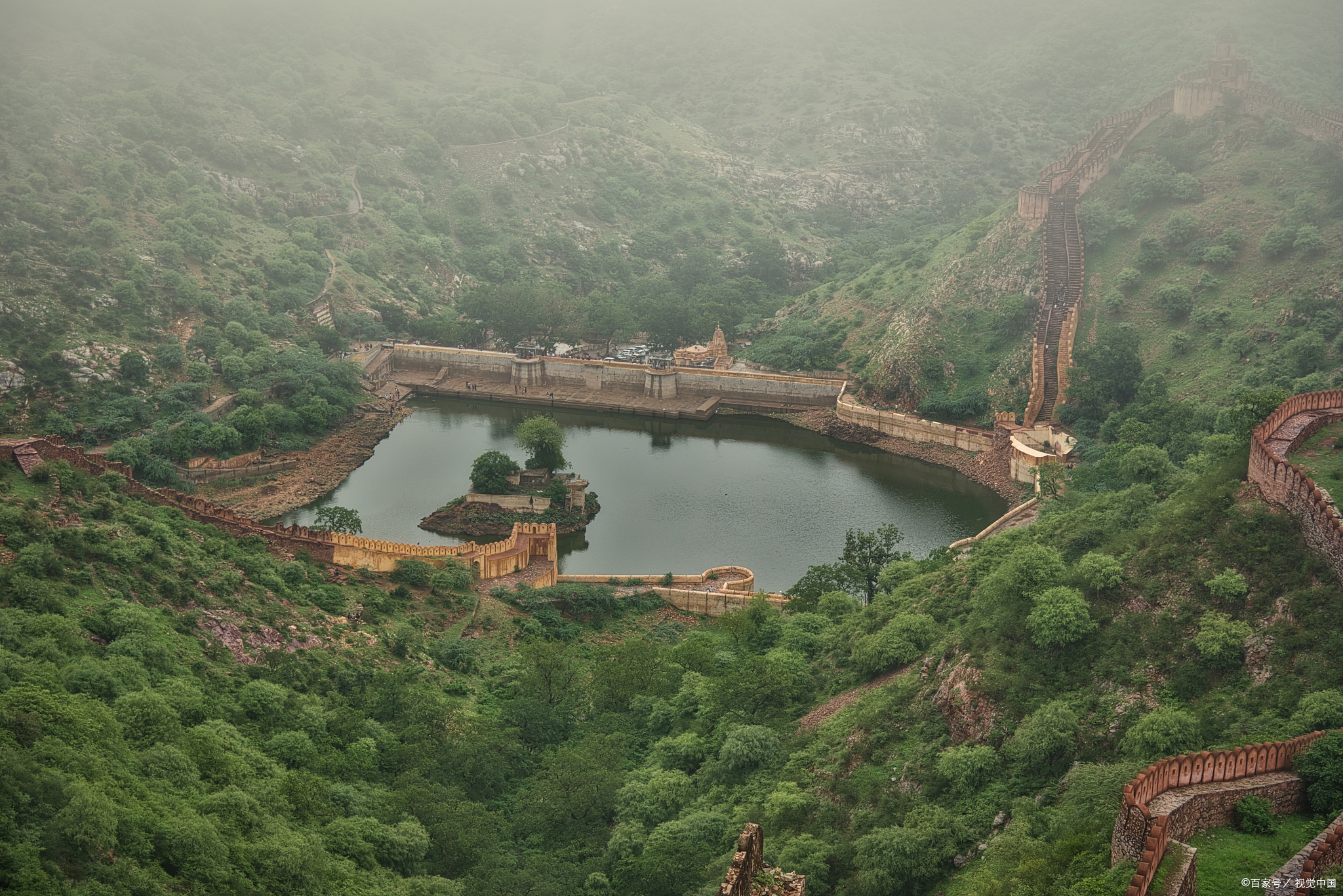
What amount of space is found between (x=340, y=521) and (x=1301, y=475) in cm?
4487

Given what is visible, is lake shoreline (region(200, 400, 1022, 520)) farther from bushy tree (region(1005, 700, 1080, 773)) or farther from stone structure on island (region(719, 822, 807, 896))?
stone structure on island (region(719, 822, 807, 896))

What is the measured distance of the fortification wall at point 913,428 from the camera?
82.4m

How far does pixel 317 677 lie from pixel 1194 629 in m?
25.5

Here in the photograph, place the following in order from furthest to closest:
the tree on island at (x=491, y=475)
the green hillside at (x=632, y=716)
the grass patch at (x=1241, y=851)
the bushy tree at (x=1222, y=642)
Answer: the tree on island at (x=491, y=475), the bushy tree at (x=1222, y=642), the green hillside at (x=632, y=716), the grass patch at (x=1241, y=851)

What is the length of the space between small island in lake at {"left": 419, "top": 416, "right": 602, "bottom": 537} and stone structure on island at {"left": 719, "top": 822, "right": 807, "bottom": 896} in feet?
142

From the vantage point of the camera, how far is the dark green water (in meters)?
67.5

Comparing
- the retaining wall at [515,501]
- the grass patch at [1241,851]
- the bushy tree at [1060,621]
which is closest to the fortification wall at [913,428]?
the retaining wall at [515,501]

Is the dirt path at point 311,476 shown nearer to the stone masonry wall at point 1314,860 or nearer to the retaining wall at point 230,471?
the retaining wall at point 230,471

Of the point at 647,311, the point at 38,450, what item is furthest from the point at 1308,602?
the point at 647,311

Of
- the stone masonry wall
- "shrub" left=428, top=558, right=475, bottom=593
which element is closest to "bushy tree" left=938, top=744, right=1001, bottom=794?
the stone masonry wall

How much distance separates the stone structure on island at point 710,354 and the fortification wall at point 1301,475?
220 feet

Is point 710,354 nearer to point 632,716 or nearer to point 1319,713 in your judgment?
point 632,716

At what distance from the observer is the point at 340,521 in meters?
63.6

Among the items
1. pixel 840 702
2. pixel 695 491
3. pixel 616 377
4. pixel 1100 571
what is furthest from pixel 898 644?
pixel 616 377
